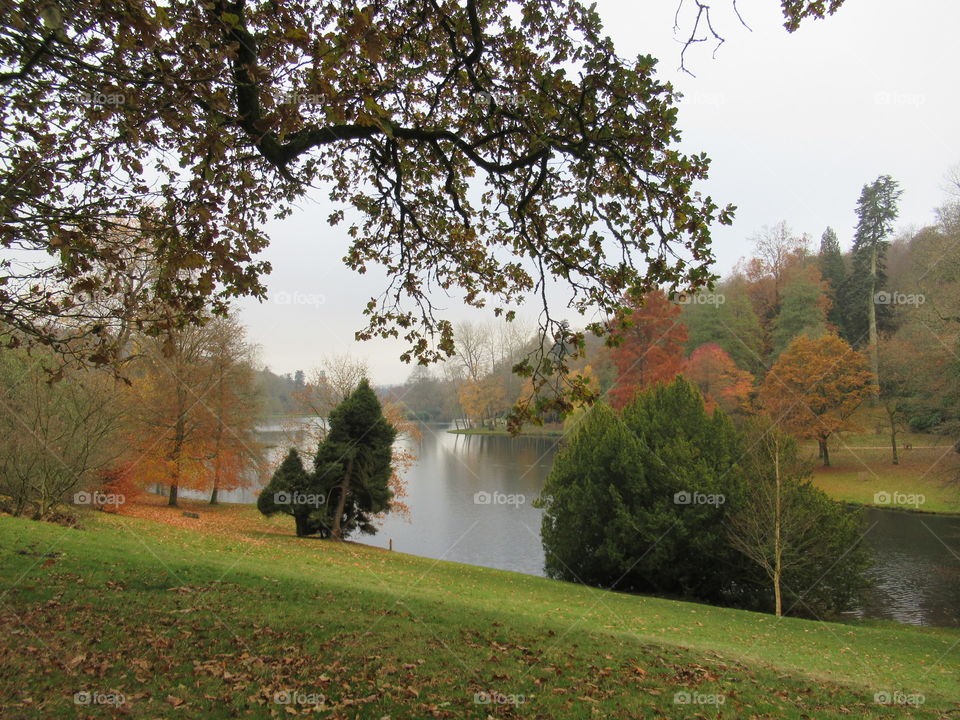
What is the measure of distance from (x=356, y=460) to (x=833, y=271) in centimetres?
4584

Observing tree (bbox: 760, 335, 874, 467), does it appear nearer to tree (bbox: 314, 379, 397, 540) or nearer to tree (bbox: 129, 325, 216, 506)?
tree (bbox: 314, 379, 397, 540)

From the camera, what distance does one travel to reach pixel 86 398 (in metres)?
14.9

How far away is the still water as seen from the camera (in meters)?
18.1

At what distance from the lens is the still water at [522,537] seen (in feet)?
59.4

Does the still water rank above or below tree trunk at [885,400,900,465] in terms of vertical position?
below

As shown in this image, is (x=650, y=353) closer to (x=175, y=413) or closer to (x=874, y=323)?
(x=874, y=323)

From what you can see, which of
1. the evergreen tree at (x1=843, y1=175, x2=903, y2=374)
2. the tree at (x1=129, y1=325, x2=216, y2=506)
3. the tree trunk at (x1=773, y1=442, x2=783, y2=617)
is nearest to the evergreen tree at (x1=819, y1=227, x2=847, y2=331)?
the evergreen tree at (x1=843, y1=175, x2=903, y2=374)

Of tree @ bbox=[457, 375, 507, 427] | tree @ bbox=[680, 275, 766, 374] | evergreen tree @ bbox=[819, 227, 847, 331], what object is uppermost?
evergreen tree @ bbox=[819, 227, 847, 331]

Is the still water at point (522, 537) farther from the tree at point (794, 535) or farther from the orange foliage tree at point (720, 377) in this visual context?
the orange foliage tree at point (720, 377)

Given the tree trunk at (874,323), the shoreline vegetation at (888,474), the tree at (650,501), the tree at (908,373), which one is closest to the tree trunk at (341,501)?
the tree at (650,501)

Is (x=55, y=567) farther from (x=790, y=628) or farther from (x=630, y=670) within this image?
(x=790, y=628)

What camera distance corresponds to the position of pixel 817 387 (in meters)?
35.3

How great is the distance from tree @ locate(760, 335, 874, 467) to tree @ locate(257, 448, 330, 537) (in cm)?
2721

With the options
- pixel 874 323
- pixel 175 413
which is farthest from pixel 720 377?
pixel 175 413
